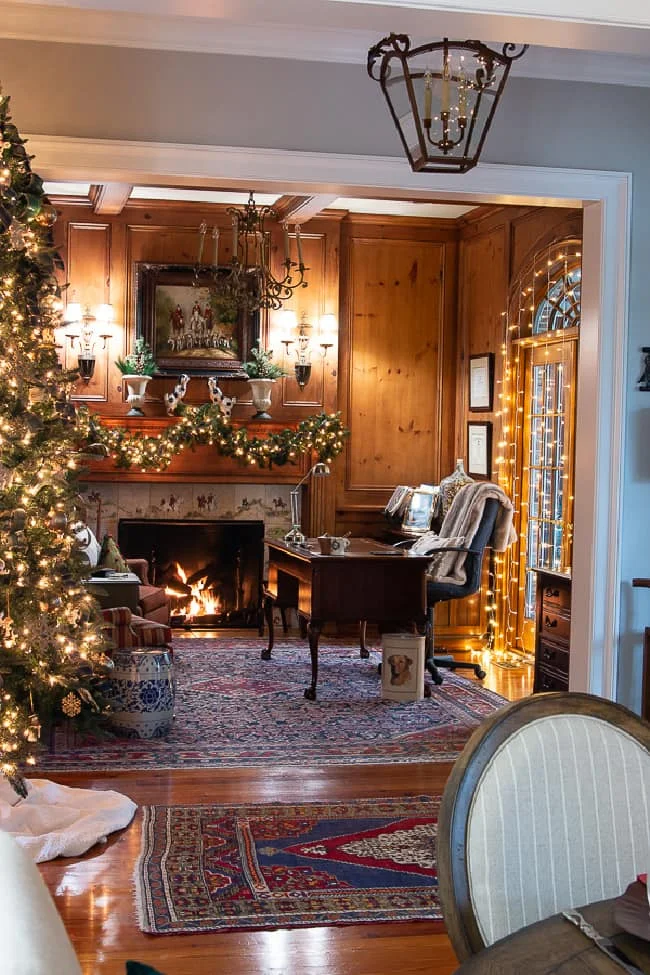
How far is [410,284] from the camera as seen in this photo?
927 centimetres

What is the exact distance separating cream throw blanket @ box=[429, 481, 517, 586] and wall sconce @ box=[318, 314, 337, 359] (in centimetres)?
207

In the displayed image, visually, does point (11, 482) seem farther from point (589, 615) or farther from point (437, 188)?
point (589, 615)

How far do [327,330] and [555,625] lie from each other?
3.62m

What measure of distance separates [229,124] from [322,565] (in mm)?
2645

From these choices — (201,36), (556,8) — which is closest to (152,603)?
(201,36)

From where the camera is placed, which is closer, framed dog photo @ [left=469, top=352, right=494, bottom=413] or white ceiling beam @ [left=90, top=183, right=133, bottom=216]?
white ceiling beam @ [left=90, top=183, right=133, bottom=216]

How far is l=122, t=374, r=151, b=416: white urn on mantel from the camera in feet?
28.6

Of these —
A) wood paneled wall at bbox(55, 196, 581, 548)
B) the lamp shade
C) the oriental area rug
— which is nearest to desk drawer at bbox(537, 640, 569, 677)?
the oriental area rug

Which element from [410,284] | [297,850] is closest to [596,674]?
[297,850]

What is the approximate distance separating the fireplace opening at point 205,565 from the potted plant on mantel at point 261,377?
93 cm

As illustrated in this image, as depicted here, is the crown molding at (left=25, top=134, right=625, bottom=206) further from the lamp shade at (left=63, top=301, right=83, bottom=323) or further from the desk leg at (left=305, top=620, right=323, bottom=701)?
the lamp shade at (left=63, top=301, right=83, bottom=323)

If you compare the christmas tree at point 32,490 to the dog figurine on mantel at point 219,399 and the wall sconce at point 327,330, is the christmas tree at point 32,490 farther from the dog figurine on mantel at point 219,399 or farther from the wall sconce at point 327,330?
the wall sconce at point 327,330

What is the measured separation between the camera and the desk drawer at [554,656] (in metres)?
6.07

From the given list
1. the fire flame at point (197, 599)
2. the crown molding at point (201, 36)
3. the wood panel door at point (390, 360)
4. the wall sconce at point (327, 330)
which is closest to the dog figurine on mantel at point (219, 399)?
the wall sconce at point (327, 330)
